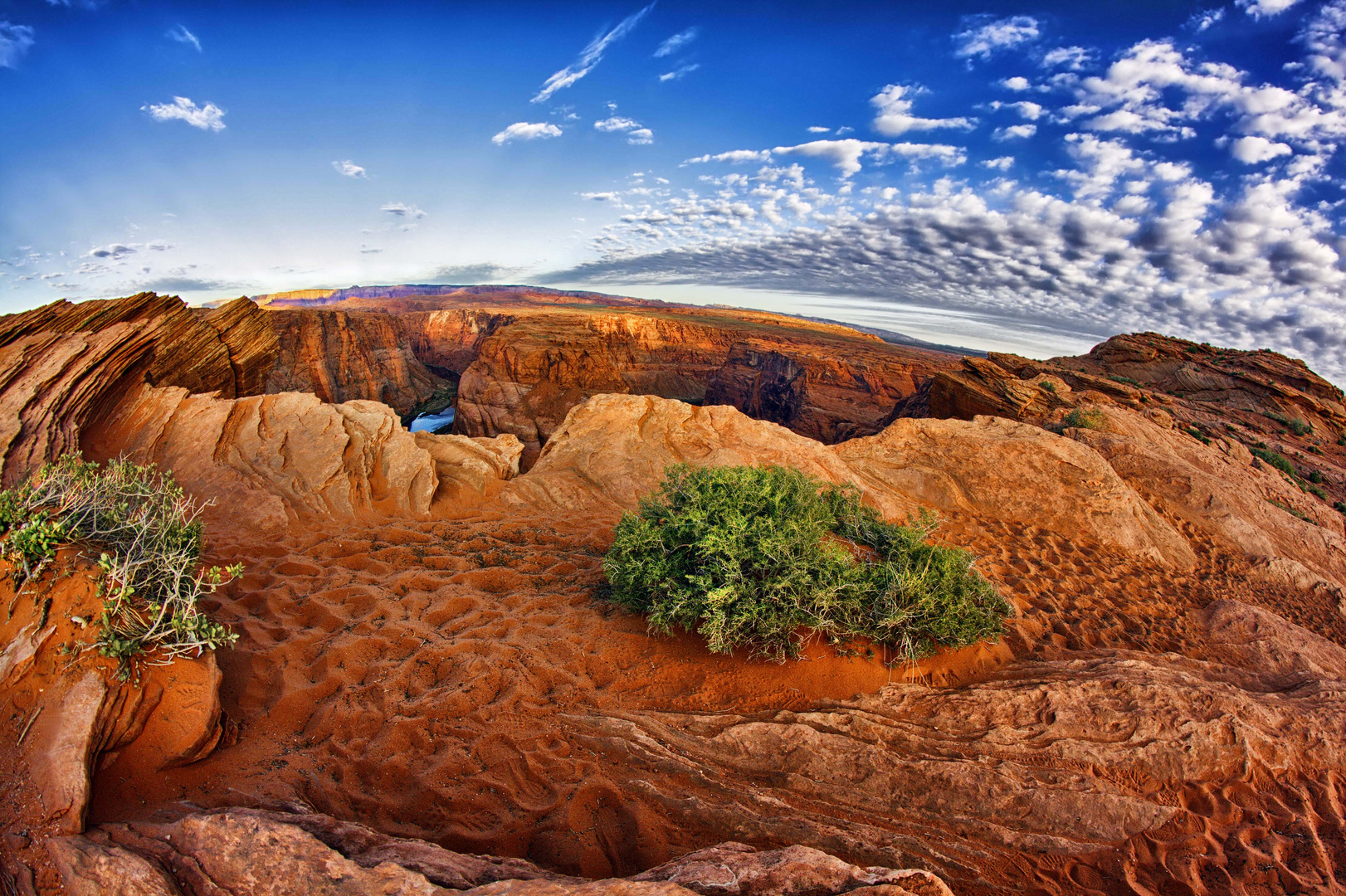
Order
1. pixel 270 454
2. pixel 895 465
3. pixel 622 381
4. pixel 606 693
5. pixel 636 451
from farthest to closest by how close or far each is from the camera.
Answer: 1. pixel 622 381
2. pixel 636 451
3. pixel 895 465
4. pixel 270 454
5. pixel 606 693

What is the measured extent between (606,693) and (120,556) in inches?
126

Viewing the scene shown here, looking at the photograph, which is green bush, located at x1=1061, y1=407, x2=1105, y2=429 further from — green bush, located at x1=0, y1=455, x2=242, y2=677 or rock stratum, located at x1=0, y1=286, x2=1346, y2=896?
green bush, located at x1=0, y1=455, x2=242, y2=677

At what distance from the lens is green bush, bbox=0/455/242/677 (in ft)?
9.44

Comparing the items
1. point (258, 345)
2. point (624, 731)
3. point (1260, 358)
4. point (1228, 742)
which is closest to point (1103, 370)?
point (1260, 358)

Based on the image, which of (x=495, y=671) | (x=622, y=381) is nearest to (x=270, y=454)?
(x=495, y=671)

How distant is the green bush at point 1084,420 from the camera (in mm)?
10844

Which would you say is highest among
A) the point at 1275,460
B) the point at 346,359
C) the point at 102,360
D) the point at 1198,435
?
the point at 102,360

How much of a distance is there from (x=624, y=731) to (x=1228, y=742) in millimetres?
3960

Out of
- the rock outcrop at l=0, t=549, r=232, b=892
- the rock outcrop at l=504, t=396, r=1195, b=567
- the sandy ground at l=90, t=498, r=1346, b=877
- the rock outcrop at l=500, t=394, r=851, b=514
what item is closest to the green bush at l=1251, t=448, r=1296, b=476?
the rock outcrop at l=504, t=396, r=1195, b=567

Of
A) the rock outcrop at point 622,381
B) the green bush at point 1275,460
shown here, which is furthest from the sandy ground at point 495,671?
the rock outcrop at point 622,381

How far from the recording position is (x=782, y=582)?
13.7 feet

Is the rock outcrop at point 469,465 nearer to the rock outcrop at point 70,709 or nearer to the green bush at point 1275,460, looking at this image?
the rock outcrop at point 70,709

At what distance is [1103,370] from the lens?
78.3 ft

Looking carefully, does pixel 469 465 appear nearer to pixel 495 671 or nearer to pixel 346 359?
pixel 495 671
